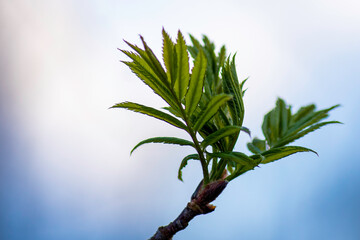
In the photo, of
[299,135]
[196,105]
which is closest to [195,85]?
[196,105]

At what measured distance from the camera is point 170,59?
2.09 ft

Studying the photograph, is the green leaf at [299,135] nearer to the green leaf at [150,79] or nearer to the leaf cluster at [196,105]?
the leaf cluster at [196,105]

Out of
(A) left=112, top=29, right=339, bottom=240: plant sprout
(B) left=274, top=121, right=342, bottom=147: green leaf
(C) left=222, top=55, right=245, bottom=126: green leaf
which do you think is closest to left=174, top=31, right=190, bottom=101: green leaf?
(A) left=112, top=29, right=339, bottom=240: plant sprout

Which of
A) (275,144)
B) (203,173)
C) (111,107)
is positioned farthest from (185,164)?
(275,144)

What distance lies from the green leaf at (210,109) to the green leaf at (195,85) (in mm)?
27

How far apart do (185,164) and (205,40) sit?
0.41m

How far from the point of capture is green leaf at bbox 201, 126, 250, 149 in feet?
2.11

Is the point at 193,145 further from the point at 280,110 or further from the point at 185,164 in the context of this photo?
the point at 280,110

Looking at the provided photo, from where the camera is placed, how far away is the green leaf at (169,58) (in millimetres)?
621

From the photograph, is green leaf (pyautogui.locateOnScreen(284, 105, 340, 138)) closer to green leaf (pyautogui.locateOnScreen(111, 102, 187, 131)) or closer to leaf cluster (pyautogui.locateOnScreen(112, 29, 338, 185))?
leaf cluster (pyautogui.locateOnScreen(112, 29, 338, 185))

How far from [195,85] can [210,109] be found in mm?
53

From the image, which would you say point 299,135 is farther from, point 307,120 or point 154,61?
point 154,61

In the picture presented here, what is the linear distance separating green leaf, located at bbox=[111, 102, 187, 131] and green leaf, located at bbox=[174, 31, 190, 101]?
0.14 feet

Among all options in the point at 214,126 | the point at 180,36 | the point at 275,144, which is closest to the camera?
the point at 180,36
